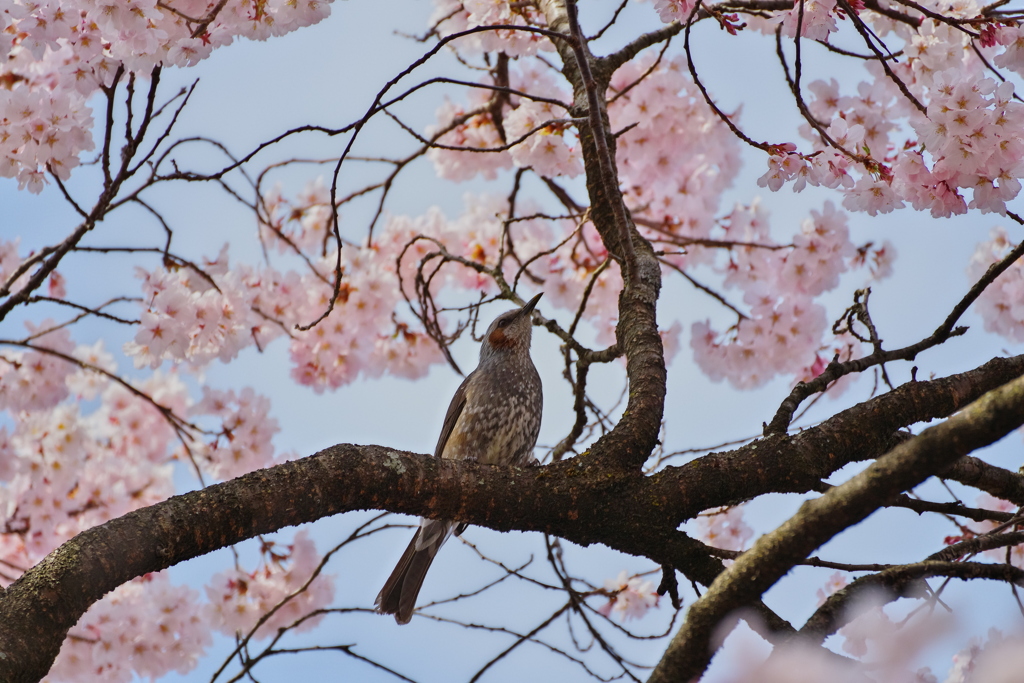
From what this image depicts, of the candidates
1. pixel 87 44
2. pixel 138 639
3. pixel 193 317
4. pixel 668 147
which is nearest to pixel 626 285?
pixel 87 44

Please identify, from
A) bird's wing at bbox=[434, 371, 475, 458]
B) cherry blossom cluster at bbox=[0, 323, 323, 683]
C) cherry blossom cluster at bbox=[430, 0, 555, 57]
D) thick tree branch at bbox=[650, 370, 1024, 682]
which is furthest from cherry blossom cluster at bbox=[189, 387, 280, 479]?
thick tree branch at bbox=[650, 370, 1024, 682]

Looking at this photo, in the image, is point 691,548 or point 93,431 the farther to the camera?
point 93,431

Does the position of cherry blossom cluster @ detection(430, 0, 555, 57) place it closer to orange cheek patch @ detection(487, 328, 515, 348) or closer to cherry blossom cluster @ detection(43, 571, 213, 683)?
orange cheek patch @ detection(487, 328, 515, 348)

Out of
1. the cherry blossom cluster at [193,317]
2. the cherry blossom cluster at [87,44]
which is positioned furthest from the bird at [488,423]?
the cherry blossom cluster at [87,44]

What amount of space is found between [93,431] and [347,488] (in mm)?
5042

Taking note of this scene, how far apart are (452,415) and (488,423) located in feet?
1.02

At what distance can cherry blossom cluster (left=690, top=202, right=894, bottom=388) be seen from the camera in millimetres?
4516

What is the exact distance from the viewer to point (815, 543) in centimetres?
141

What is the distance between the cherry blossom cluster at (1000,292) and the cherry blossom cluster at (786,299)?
1.59 ft

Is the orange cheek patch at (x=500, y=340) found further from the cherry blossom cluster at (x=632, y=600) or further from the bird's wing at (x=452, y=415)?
the cherry blossom cluster at (x=632, y=600)

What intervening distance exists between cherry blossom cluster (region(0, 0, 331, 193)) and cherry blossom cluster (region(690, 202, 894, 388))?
2.67 m

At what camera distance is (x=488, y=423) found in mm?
3666

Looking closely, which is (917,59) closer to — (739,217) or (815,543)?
(739,217)

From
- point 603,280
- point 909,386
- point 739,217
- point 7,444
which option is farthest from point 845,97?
point 7,444
